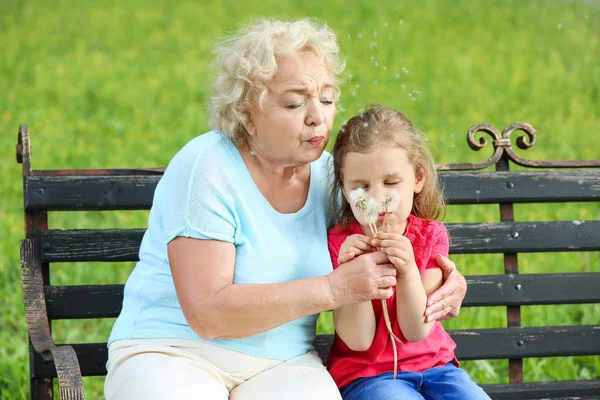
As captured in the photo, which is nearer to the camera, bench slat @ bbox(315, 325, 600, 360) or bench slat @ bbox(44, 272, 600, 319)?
bench slat @ bbox(44, 272, 600, 319)

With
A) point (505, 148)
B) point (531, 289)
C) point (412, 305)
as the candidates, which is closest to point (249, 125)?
point (412, 305)

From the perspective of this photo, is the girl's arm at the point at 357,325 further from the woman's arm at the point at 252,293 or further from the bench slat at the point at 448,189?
the bench slat at the point at 448,189

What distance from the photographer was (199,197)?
2604mm

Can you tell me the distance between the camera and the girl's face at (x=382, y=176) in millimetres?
2605

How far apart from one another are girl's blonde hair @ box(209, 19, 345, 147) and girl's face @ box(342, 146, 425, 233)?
360 mm

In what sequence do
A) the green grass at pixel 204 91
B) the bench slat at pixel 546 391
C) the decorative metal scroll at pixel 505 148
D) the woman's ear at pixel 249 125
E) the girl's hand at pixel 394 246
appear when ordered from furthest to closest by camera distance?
1. the green grass at pixel 204 91
2. the decorative metal scroll at pixel 505 148
3. the bench slat at pixel 546 391
4. the woman's ear at pixel 249 125
5. the girl's hand at pixel 394 246

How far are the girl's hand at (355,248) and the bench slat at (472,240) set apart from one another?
95cm

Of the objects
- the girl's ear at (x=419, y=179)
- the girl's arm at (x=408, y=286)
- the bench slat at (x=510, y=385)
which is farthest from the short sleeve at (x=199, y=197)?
the bench slat at (x=510, y=385)

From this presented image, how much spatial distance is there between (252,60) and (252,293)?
725mm

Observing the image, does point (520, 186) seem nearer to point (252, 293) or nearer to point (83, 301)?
point (252, 293)

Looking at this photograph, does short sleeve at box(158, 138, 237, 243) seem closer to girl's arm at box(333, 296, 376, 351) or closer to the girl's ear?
girl's arm at box(333, 296, 376, 351)

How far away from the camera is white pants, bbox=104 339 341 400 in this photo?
8.21ft

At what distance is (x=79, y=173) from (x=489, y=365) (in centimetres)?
242

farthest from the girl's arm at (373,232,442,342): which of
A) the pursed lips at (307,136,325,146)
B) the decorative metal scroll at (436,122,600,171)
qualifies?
the decorative metal scroll at (436,122,600,171)
